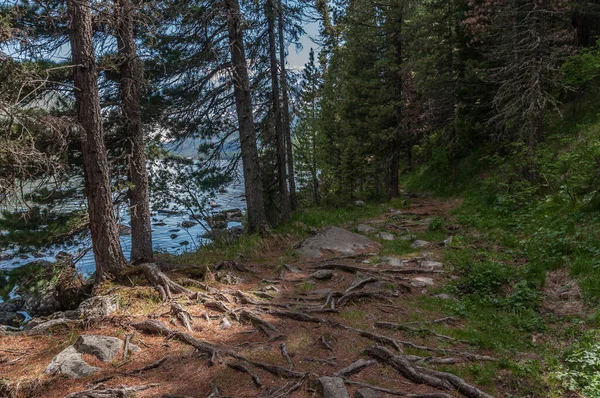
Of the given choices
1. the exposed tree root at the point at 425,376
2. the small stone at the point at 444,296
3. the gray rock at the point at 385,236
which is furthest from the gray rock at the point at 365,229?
the exposed tree root at the point at 425,376

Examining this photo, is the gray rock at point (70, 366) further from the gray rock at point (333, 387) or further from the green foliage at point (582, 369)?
the green foliage at point (582, 369)

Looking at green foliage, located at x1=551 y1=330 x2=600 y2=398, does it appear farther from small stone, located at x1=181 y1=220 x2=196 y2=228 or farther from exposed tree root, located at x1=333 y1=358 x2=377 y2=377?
small stone, located at x1=181 y1=220 x2=196 y2=228

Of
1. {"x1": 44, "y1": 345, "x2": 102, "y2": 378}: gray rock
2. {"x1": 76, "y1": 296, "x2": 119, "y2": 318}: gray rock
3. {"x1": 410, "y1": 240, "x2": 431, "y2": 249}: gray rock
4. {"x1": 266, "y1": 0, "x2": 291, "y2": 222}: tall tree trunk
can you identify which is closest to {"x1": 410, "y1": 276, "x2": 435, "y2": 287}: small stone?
{"x1": 410, "y1": 240, "x2": 431, "y2": 249}: gray rock

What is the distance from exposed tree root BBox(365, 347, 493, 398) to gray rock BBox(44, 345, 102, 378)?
3773 mm

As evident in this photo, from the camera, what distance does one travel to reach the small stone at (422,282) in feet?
25.5

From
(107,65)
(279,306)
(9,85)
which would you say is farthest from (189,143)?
(279,306)

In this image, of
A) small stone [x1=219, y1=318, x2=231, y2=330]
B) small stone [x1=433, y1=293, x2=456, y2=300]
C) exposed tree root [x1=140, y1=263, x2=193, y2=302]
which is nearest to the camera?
small stone [x1=219, y1=318, x2=231, y2=330]

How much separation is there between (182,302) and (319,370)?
3111mm

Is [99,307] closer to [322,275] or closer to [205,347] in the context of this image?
[205,347]

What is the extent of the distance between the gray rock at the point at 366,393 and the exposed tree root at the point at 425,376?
638 millimetres

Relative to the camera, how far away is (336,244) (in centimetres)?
1083

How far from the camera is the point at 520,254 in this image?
847 centimetres

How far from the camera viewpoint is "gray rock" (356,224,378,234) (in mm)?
12913

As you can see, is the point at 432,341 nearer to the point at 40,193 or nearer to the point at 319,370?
the point at 319,370
